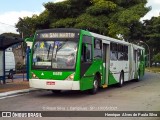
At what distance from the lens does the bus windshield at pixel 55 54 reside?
17.0 m

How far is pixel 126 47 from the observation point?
26422mm

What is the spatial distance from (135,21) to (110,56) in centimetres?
1462

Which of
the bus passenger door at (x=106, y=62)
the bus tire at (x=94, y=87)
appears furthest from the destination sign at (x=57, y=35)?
the bus passenger door at (x=106, y=62)

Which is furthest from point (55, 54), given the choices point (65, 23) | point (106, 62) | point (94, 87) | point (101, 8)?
point (101, 8)

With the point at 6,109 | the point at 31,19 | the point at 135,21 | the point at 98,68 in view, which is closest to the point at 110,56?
the point at 98,68

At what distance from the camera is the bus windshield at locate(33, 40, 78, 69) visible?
55.7ft

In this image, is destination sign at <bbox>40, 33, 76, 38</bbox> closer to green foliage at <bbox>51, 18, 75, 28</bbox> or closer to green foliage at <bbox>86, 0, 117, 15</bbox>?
green foliage at <bbox>51, 18, 75, 28</bbox>

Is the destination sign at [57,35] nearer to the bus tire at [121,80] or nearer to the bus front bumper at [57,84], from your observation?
the bus front bumper at [57,84]

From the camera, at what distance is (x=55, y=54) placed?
1720 centimetres

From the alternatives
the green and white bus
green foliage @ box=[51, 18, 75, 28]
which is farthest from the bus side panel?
green foliage @ box=[51, 18, 75, 28]

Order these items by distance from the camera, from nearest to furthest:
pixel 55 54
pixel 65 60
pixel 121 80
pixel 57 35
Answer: pixel 65 60 < pixel 55 54 < pixel 57 35 < pixel 121 80

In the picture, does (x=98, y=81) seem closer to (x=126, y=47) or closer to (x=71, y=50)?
(x=71, y=50)

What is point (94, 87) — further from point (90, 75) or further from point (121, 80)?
point (121, 80)

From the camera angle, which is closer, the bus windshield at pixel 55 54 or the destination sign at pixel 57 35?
the bus windshield at pixel 55 54
